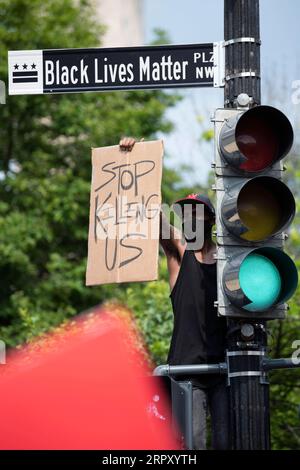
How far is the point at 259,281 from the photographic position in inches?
198

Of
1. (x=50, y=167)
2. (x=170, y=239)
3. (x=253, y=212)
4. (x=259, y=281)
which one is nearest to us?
(x=259, y=281)

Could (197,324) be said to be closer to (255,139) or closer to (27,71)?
(255,139)

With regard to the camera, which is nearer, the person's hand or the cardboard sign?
the cardboard sign

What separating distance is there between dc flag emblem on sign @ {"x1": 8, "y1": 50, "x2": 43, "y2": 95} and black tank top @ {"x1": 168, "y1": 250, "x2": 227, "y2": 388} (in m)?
1.41

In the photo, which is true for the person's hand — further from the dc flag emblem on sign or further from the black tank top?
the black tank top

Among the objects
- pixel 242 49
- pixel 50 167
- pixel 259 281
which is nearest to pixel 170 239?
pixel 259 281

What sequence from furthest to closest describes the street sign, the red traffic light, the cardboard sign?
the street sign, the cardboard sign, the red traffic light

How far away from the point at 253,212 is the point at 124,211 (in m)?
0.71

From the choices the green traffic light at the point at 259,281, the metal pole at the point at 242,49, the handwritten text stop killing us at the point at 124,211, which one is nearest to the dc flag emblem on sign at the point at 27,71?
the handwritten text stop killing us at the point at 124,211

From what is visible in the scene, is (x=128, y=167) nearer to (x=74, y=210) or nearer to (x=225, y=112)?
(x=225, y=112)

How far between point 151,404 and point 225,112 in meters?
1.57

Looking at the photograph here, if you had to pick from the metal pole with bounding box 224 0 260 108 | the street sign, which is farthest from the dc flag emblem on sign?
the metal pole with bounding box 224 0 260 108

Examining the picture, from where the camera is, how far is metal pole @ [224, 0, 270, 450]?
5.02m

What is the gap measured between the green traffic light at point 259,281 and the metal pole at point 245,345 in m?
0.19
